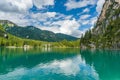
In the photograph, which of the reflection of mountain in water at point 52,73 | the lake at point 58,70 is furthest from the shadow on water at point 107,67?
the reflection of mountain in water at point 52,73

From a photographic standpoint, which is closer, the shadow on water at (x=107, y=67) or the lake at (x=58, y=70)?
the lake at (x=58, y=70)

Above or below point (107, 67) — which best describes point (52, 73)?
below

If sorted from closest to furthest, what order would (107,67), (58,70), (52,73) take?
(52,73)
(58,70)
(107,67)

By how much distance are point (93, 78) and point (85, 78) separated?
93.0 inches

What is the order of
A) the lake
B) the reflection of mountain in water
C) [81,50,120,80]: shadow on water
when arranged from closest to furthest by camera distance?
the reflection of mountain in water → the lake → [81,50,120,80]: shadow on water

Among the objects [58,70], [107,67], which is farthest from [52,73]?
[107,67]

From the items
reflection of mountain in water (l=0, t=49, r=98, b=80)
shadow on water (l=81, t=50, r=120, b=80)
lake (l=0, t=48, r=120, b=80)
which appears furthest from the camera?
shadow on water (l=81, t=50, r=120, b=80)

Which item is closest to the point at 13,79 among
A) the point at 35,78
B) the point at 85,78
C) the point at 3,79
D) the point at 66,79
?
the point at 3,79

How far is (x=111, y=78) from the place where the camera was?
55719 millimetres

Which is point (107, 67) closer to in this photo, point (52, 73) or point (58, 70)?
point (58, 70)

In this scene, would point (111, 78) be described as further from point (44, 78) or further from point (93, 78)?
point (44, 78)

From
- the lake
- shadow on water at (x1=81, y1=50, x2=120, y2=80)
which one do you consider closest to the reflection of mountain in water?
the lake

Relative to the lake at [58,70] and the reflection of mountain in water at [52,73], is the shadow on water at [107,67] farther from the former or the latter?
the reflection of mountain in water at [52,73]

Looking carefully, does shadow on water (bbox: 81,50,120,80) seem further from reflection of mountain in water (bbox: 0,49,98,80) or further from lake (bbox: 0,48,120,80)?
reflection of mountain in water (bbox: 0,49,98,80)
